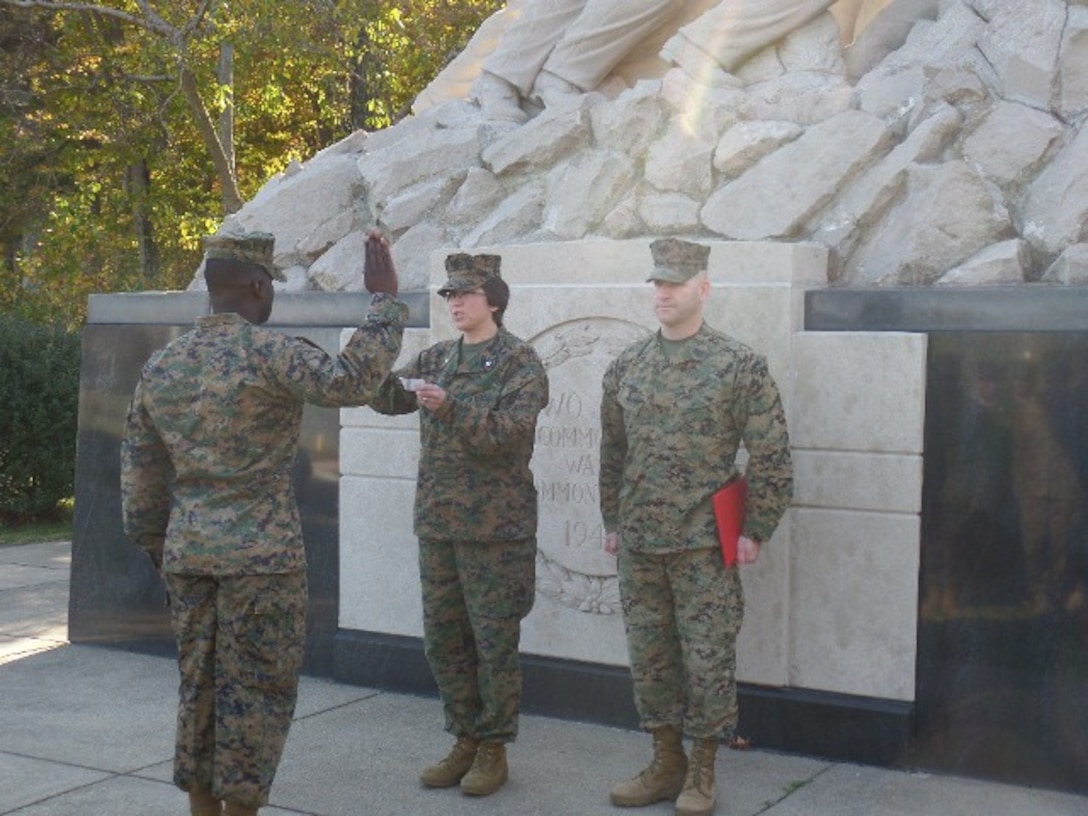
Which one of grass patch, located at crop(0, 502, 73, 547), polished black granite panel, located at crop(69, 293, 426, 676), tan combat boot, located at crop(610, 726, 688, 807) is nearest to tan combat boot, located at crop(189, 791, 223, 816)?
tan combat boot, located at crop(610, 726, 688, 807)

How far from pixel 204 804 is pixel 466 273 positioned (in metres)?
1.81

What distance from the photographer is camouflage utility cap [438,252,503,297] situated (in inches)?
194

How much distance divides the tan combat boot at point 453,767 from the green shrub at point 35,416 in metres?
7.84

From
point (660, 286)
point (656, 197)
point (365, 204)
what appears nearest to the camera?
point (660, 286)

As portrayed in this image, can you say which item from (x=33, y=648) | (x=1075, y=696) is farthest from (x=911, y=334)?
(x=33, y=648)

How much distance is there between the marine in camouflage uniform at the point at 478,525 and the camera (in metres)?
4.93

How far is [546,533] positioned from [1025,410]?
1870mm

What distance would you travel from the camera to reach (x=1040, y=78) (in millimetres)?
5750

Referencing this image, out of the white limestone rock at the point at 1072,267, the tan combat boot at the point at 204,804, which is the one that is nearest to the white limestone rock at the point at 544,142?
the white limestone rock at the point at 1072,267

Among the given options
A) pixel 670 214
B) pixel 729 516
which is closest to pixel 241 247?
pixel 729 516

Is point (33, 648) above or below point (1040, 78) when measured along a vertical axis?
below

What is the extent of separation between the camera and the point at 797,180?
5.95 metres

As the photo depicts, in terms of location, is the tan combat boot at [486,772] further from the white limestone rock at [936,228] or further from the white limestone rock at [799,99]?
the white limestone rock at [799,99]

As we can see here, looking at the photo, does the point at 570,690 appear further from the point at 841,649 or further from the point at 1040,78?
the point at 1040,78
